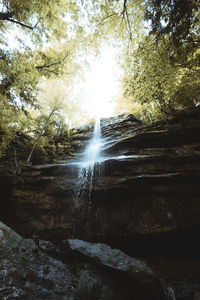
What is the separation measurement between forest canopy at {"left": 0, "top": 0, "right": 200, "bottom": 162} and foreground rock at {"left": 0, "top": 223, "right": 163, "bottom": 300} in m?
4.73

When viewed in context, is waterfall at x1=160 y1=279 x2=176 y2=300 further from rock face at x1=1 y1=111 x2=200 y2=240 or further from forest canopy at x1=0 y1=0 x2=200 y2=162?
forest canopy at x1=0 y1=0 x2=200 y2=162

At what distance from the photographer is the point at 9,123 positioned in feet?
22.0

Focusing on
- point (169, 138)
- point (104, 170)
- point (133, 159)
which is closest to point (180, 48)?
point (169, 138)

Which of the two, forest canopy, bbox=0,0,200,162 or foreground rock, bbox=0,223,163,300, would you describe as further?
forest canopy, bbox=0,0,200,162

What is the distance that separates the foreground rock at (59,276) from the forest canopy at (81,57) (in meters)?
4.73

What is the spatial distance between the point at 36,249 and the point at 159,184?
448cm

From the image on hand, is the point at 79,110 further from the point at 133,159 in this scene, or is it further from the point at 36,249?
the point at 36,249

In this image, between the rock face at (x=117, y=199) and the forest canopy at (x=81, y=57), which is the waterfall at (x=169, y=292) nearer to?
the rock face at (x=117, y=199)

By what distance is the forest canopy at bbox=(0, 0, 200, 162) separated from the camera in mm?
5234

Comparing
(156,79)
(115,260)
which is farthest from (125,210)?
(156,79)

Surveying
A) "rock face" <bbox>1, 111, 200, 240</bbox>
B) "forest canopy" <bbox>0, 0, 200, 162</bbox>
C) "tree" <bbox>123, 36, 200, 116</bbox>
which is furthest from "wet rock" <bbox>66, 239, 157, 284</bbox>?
"tree" <bbox>123, 36, 200, 116</bbox>

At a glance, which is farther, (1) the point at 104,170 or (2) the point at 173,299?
(1) the point at 104,170

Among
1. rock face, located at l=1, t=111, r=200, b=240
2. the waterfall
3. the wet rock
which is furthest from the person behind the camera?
rock face, located at l=1, t=111, r=200, b=240

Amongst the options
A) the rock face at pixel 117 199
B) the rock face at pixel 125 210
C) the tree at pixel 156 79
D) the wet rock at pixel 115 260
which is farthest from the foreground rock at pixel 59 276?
the tree at pixel 156 79
